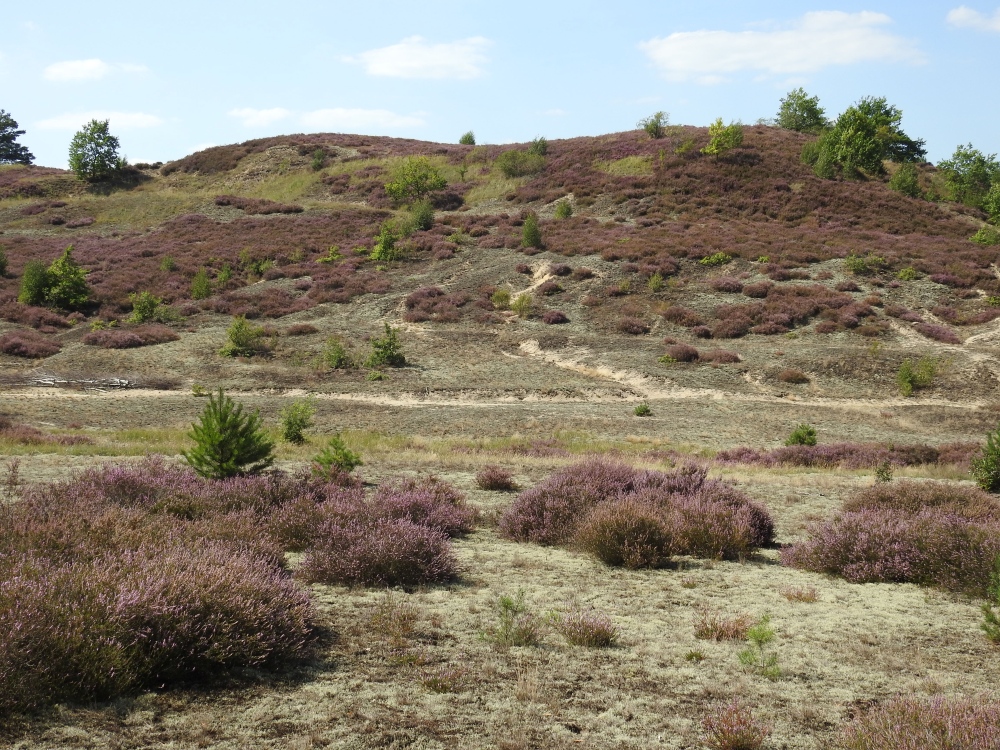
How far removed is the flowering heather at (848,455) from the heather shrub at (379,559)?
43.7 feet

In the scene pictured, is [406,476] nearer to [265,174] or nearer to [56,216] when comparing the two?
[56,216]

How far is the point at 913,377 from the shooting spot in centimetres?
3022

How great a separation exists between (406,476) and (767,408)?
18.2 m

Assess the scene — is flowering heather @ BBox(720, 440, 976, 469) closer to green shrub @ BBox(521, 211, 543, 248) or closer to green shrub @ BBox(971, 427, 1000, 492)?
green shrub @ BBox(971, 427, 1000, 492)

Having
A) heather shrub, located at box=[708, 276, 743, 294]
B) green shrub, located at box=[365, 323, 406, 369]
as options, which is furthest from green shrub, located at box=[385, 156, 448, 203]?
green shrub, located at box=[365, 323, 406, 369]

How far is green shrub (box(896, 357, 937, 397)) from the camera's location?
98.1 ft

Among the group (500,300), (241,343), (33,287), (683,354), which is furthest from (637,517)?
(33,287)

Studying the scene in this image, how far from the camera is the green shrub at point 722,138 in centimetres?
6675

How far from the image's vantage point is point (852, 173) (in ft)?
213

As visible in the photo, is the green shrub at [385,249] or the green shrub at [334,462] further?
the green shrub at [385,249]

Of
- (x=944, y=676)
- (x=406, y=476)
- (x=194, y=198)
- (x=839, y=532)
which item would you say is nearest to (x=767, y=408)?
(x=406, y=476)

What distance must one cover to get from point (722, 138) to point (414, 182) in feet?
100

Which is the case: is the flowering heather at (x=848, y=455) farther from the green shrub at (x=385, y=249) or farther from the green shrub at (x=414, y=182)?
the green shrub at (x=414, y=182)

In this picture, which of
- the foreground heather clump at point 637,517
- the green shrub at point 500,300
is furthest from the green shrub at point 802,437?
the green shrub at point 500,300
